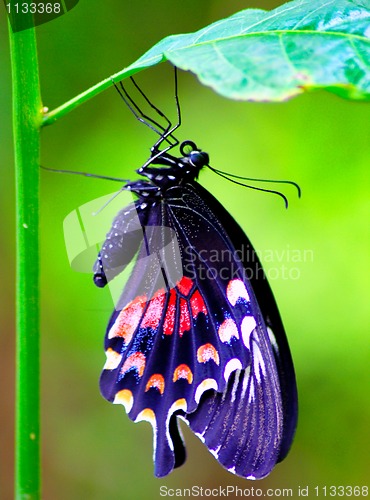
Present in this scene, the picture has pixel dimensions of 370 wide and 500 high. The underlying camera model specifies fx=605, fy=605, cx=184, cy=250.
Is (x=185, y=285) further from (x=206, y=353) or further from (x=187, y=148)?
(x=187, y=148)

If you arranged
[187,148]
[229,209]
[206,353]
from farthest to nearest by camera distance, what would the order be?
[229,209] < [187,148] < [206,353]

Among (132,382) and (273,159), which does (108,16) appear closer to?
(273,159)

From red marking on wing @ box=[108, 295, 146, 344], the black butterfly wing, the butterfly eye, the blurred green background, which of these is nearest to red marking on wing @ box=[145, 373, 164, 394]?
the black butterfly wing

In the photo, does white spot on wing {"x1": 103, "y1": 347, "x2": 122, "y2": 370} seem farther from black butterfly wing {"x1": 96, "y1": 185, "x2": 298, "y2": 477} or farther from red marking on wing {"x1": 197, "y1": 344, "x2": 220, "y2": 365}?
red marking on wing {"x1": 197, "y1": 344, "x2": 220, "y2": 365}

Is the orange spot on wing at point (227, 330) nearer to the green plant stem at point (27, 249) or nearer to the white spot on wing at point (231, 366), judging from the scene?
the white spot on wing at point (231, 366)

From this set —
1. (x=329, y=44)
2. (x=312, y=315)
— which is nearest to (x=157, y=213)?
(x=329, y=44)

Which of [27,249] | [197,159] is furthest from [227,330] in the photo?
[27,249]

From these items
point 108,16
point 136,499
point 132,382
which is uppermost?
point 108,16
